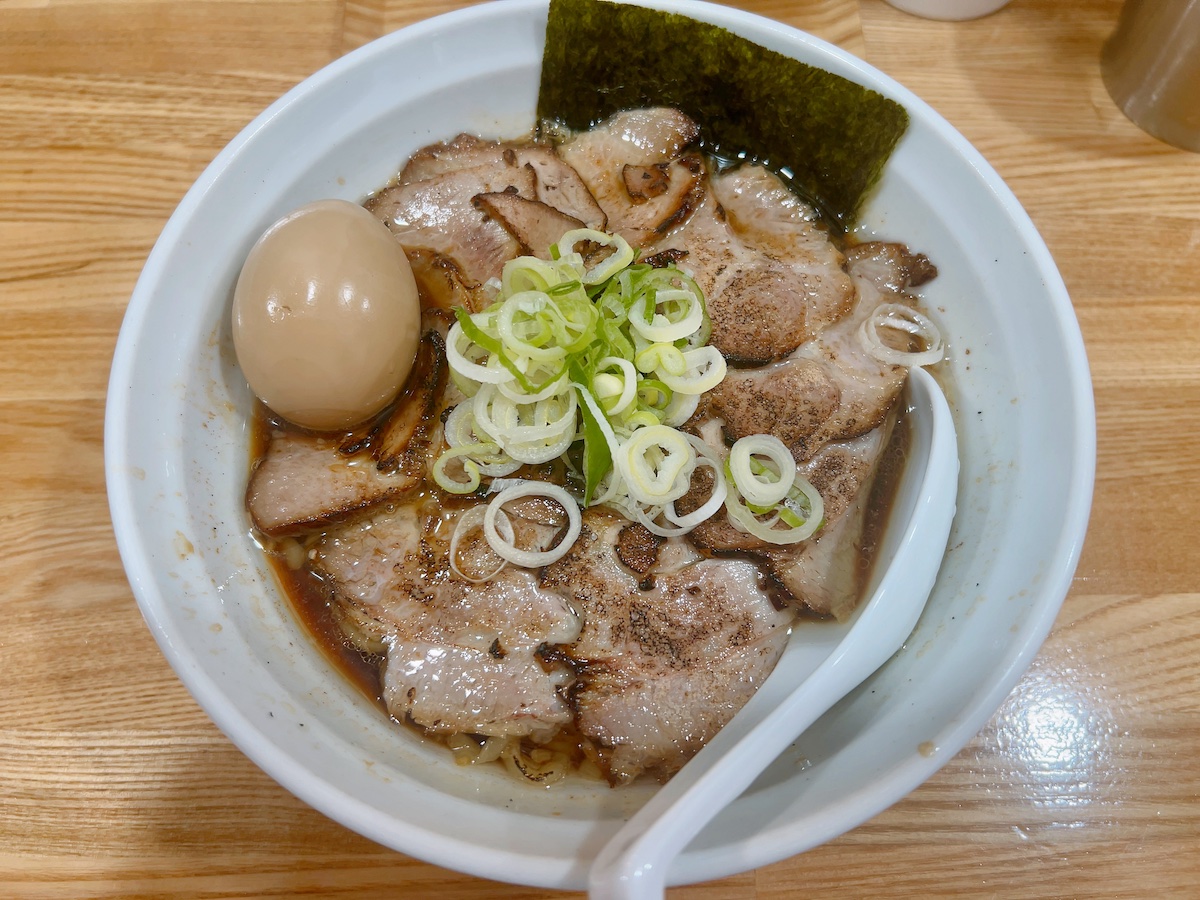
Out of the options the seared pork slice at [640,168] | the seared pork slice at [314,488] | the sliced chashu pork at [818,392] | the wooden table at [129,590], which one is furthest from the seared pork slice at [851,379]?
the seared pork slice at [314,488]

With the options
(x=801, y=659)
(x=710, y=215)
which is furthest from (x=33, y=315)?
(x=801, y=659)

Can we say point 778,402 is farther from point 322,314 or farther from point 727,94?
point 322,314

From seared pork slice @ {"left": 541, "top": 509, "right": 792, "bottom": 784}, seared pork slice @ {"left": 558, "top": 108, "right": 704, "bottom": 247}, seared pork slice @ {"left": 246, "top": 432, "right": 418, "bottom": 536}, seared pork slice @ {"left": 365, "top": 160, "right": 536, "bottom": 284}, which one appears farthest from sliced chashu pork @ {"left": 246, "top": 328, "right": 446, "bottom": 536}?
seared pork slice @ {"left": 558, "top": 108, "right": 704, "bottom": 247}

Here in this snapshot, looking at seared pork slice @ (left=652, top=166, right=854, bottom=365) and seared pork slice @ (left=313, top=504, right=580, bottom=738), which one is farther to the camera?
seared pork slice @ (left=652, top=166, right=854, bottom=365)

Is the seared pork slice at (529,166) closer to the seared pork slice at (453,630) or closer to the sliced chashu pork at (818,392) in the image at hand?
the sliced chashu pork at (818,392)

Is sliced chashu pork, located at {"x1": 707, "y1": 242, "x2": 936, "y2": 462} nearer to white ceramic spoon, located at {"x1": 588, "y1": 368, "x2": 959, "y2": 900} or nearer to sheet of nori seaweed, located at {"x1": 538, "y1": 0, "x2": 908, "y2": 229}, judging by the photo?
white ceramic spoon, located at {"x1": 588, "y1": 368, "x2": 959, "y2": 900}

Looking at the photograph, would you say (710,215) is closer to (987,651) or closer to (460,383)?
(460,383)
